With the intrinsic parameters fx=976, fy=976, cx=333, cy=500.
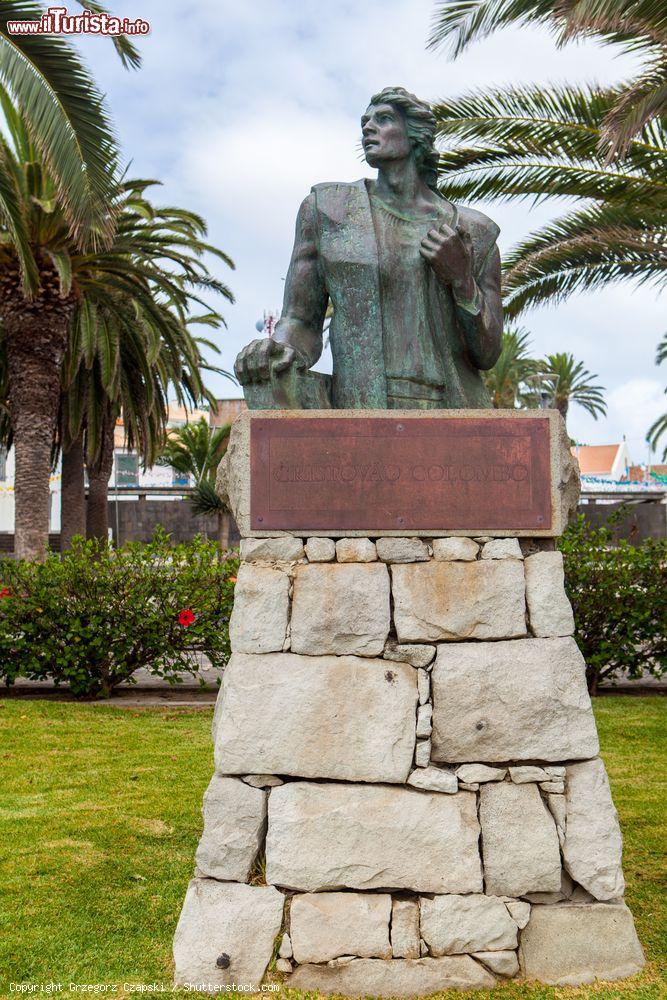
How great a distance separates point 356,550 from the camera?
3279 millimetres

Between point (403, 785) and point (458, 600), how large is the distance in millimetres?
628

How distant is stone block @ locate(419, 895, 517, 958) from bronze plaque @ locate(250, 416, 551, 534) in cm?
120

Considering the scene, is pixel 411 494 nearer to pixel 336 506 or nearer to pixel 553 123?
pixel 336 506

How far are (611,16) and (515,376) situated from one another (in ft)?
84.0

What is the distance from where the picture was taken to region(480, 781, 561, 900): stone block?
3.12 meters

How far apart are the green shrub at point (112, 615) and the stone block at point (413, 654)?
487 centimetres

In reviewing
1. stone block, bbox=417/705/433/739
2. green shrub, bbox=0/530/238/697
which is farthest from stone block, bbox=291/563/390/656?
green shrub, bbox=0/530/238/697

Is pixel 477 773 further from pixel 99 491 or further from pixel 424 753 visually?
pixel 99 491

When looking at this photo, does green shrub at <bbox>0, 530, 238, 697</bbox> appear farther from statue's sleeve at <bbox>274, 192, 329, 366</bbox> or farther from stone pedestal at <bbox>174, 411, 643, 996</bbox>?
stone pedestal at <bbox>174, 411, 643, 996</bbox>

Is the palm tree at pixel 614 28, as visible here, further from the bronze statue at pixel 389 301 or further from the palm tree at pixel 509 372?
the palm tree at pixel 509 372

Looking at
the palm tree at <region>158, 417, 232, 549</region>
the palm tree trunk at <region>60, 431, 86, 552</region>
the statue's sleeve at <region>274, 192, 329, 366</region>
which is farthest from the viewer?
the palm tree at <region>158, 417, 232, 549</region>

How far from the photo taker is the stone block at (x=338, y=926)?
3.06 m

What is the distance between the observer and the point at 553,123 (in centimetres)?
936

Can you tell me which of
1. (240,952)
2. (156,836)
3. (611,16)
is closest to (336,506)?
(240,952)
